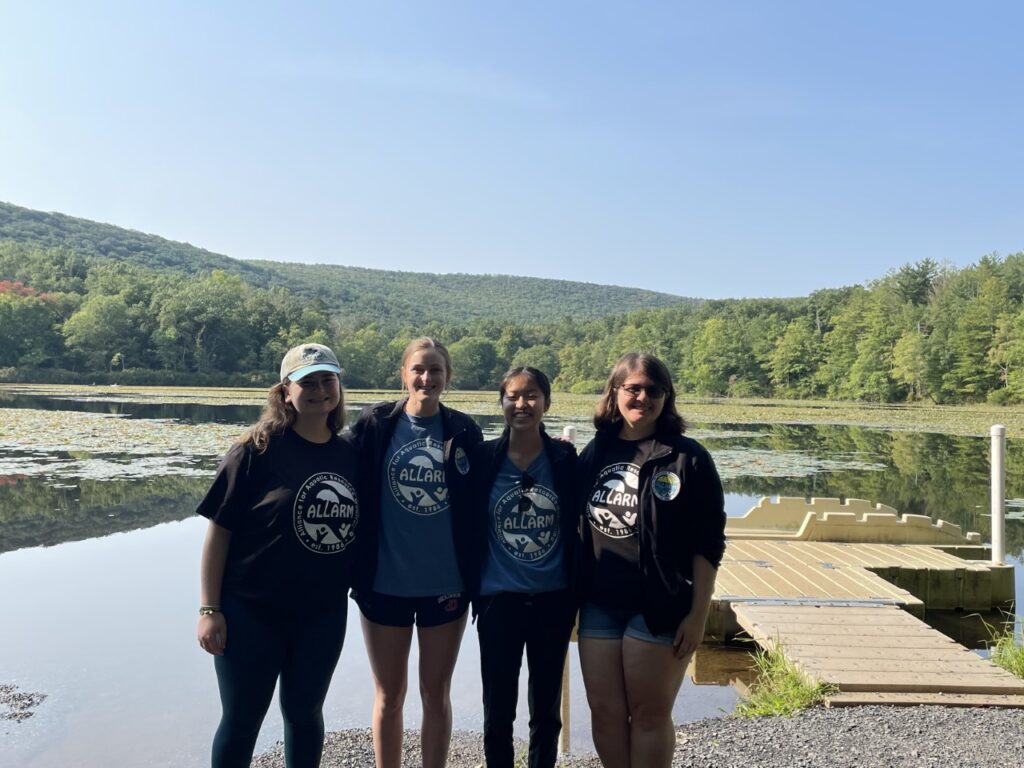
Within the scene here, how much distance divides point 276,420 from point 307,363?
0.68 ft

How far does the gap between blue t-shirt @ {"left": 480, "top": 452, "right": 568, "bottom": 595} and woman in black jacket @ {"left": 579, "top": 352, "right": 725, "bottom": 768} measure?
11cm

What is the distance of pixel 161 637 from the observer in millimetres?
5668

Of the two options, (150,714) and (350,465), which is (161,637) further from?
(350,465)

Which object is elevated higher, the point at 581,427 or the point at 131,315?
the point at 131,315

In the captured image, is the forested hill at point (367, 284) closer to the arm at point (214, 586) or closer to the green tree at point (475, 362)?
the green tree at point (475, 362)

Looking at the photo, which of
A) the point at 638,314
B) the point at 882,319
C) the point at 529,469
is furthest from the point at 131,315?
the point at 529,469

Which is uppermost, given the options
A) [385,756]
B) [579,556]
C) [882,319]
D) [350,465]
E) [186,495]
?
[882,319]

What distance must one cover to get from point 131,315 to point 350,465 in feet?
210

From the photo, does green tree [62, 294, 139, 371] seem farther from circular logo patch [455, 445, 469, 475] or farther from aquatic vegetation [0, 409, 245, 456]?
circular logo patch [455, 445, 469, 475]

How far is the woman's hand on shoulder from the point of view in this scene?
7.93 ft

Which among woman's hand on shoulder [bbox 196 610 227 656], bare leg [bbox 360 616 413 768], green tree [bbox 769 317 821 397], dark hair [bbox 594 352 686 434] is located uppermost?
green tree [bbox 769 317 821 397]

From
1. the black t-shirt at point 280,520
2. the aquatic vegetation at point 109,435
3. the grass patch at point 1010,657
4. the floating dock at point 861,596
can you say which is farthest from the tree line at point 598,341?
the black t-shirt at point 280,520

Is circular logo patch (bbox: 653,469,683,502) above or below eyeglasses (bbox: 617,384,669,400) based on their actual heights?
below

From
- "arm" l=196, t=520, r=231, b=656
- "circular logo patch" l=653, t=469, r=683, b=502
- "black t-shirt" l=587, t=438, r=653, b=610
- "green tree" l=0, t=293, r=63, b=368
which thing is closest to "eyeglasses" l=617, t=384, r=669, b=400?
"black t-shirt" l=587, t=438, r=653, b=610
